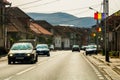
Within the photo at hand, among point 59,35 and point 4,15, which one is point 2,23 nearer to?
point 4,15

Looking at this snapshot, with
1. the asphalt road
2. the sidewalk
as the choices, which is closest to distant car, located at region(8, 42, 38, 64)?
the asphalt road

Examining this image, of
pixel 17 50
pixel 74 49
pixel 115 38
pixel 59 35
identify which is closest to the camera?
pixel 17 50

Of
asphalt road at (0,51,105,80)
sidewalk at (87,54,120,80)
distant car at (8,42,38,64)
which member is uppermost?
distant car at (8,42,38,64)

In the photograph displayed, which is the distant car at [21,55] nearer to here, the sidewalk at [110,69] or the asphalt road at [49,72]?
the asphalt road at [49,72]

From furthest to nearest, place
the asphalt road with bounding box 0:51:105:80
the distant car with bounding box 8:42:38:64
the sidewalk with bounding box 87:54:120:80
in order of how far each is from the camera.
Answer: the distant car with bounding box 8:42:38:64 → the sidewalk with bounding box 87:54:120:80 → the asphalt road with bounding box 0:51:105:80

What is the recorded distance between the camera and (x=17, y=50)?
35.8m

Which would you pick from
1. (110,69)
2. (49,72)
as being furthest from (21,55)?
(49,72)

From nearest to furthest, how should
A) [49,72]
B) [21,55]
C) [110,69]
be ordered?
[49,72]
[110,69]
[21,55]

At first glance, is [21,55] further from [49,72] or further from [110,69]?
[49,72]

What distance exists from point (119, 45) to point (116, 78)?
45.7 m

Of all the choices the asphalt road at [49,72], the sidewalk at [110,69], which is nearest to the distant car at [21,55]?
the asphalt road at [49,72]

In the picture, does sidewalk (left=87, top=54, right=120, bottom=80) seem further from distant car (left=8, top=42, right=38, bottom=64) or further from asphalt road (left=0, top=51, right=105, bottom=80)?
distant car (left=8, top=42, right=38, bottom=64)

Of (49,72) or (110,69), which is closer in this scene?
(49,72)

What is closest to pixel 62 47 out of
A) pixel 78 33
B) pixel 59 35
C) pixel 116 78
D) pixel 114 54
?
pixel 59 35
